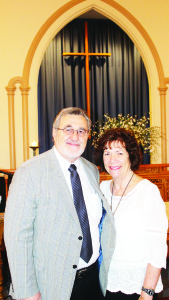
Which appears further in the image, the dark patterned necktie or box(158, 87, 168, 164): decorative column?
box(158, 87, 168, 164): decorative column

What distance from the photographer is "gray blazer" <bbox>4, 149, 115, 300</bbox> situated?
1288 mm

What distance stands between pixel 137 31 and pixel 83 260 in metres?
5.00

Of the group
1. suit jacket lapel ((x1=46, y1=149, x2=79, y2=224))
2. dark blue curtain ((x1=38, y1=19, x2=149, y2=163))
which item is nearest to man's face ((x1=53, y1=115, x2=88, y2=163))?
suit jacket lapel ((x1=46, y1=149, x2=79, y2=224))

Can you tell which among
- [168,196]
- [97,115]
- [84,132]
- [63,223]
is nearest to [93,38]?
[97,115]

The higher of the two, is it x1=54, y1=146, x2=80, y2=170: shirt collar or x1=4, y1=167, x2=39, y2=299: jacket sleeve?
x1=54, y1=146, x2=80, y2=170: shirt collar

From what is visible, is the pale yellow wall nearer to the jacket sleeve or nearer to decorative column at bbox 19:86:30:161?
decorative column at bbox 19:86:30:161

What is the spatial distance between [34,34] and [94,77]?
6.70 ft

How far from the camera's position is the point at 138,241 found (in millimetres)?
1479

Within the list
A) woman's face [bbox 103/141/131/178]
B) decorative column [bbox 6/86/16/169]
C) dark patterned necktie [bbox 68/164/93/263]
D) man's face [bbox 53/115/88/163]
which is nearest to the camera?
dark patterned necktie [bbox 68/164/93/263]

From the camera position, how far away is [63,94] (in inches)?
263

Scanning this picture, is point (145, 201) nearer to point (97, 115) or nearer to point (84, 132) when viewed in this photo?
point (84, 132)

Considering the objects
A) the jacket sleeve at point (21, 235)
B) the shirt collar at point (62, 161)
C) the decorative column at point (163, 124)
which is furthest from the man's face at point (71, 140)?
the decorative column at point (163, 124)

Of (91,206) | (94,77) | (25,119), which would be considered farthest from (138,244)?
(94,77)

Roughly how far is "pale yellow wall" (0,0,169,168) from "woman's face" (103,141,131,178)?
12.1 feet
